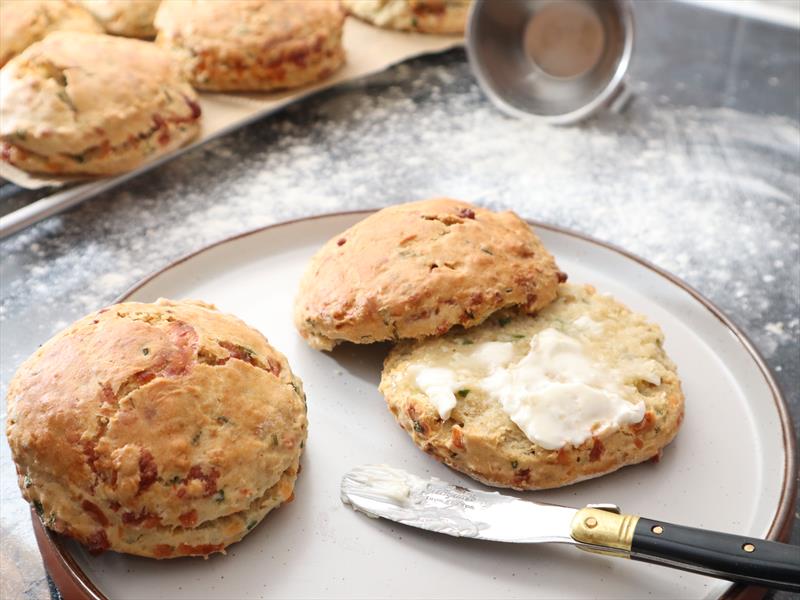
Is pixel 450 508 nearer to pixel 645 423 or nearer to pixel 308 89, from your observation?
pixel 645 423

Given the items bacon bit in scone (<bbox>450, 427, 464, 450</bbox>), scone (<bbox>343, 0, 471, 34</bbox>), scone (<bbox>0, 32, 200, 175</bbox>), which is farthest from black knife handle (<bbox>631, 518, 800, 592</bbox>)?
scone (<bbox>343, 0, 471, 34</bbox>)

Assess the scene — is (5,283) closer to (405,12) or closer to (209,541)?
(209,541)

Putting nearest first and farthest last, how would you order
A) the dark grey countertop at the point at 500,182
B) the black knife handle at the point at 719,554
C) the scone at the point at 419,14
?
the black knife handle at the point at 719,554, the dark grey countertop at the point at 500,182, the scone at the point at 419,14

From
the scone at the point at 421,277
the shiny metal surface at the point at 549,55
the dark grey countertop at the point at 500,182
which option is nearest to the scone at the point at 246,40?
the dark grey countertop at the point at 500,182

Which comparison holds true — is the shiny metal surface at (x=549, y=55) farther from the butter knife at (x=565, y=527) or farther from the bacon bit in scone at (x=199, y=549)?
the bacon bit in scone at (x=199, y=549)

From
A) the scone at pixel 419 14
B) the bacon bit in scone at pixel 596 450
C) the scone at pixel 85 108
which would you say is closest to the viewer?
the bacon bit in scone at pixel 596 450

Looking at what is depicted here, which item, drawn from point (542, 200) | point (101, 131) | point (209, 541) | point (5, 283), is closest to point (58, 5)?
point (101, 131)

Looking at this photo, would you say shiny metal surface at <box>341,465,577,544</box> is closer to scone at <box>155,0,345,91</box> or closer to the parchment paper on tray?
the parchment paper on tray
